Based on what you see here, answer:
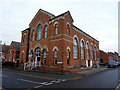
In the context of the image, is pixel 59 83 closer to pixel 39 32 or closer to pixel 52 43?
pixel 52 43

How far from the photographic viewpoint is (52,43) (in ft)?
53.6

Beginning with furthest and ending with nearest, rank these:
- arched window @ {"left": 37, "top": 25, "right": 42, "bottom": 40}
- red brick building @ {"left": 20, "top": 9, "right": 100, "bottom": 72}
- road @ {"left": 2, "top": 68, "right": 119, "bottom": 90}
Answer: arched window @ {"left": 37, "top": 25, "right": 42, "bottom": 40}
red brick building @ {"left": 20, "top": 9, "right": 100, "bottom": 72}
road @ {"left": 2, "top": 68, "right": 119, "bottom": 90}

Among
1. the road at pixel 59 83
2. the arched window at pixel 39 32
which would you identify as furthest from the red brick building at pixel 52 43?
the road at pixel 59 83

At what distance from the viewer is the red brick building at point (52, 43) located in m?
15.0

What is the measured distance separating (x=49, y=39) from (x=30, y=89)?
451 inches

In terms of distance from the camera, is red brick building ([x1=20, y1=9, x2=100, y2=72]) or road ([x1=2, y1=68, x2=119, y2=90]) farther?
red brick building ([x1=20, y1=9, x2=100, y2=72])

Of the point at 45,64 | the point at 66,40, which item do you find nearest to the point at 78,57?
the point at 66,40

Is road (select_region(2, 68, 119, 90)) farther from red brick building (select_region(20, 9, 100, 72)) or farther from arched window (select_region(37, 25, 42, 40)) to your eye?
arched window (select_region(37, 25, 42, 40))

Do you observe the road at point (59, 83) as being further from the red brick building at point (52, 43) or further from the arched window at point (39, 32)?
the arched window at point (39, 32)

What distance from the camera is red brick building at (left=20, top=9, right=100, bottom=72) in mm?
15016

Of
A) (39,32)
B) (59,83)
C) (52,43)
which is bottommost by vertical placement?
(59,83)

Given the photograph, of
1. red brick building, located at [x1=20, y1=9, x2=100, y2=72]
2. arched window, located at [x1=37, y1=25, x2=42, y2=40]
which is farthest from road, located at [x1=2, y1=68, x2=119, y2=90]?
arched window, located at [x1=37, y1=25, x2=42, y2=40]

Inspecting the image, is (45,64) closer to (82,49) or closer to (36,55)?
(36,55)

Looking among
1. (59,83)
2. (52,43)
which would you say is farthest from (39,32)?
(59,83)
